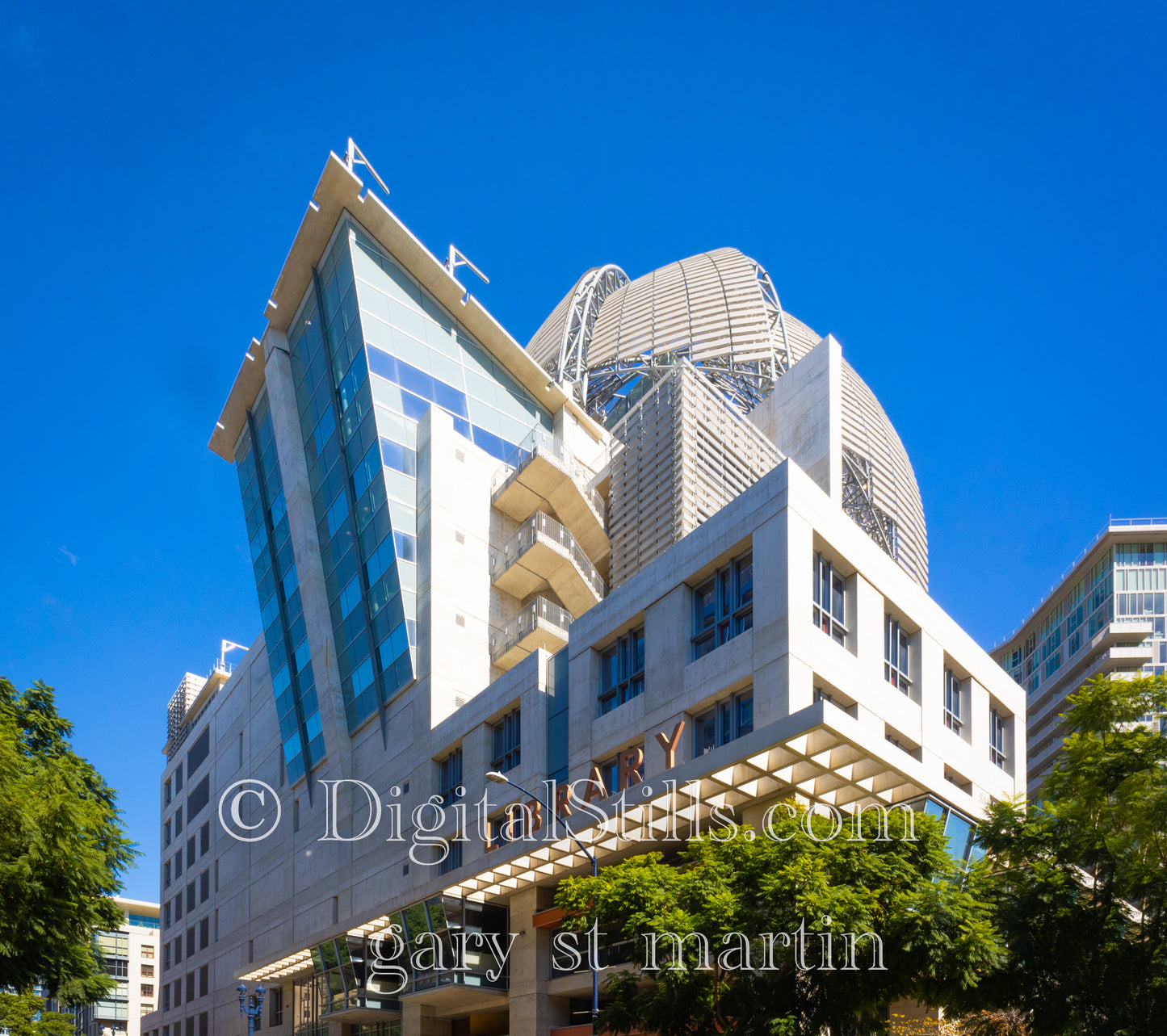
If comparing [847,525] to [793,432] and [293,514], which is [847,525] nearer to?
[793,432]

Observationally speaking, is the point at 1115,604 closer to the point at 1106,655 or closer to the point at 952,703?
the point at 1106,655

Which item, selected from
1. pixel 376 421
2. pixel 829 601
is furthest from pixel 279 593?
pixel 829 601

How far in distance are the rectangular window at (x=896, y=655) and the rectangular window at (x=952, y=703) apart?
3.21 metres

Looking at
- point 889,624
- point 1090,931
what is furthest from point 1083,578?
point 1090,931

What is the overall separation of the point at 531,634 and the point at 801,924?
27.5 metres

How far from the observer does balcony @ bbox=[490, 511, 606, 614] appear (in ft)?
171

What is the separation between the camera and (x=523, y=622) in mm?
51781

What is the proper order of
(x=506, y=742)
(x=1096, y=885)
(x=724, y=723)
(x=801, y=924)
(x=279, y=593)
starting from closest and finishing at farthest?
(x=801, y=924) → (x=1096, y=885) → (x=724, y=723) → (x=506, y=742) → (x=279, y=593)

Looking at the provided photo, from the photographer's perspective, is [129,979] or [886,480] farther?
[129,979]

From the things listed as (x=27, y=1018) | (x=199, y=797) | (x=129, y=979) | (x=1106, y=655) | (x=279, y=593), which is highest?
(x=1106, y=655)

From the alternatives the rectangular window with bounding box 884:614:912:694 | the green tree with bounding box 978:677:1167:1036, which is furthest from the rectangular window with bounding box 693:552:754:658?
the green tree with bounding box 978:677:1167:1036

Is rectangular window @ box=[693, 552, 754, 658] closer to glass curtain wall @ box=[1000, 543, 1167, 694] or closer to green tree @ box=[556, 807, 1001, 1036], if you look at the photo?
green tree @ box=[556, 807, 1001, 1036]

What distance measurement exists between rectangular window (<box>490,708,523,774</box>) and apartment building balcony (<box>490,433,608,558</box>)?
39.0 feet

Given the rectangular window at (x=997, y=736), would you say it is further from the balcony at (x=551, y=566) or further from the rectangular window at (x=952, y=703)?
the balcony at (x=551, y=566)
